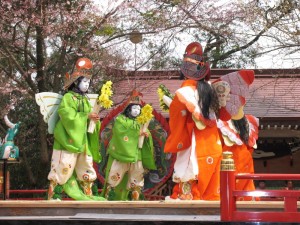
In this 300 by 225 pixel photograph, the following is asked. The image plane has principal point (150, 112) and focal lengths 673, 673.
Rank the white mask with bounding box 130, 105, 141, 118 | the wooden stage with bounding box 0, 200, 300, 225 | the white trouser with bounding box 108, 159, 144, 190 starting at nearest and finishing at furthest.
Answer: the wooden stage with bounding box 0, 200, 300, 225 < the white trouser with bounding box 108, 159, 144, 190 < the white mask with bounding box 130, 105, 141, 118

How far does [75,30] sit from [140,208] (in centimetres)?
633

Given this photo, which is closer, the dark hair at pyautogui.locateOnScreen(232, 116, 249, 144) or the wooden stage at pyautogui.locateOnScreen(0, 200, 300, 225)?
the wooden stage at pyautogui.locateOnScreen(0, 200, 300, 225)

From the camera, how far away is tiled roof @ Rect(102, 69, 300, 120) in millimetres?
14977

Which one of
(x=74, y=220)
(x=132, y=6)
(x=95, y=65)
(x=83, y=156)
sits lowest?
(x=74, y=220)

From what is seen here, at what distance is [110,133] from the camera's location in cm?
1257

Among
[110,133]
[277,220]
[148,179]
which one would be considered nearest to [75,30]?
[110,133]

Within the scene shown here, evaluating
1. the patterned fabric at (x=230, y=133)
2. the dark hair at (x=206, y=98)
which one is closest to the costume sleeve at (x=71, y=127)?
the dark hair at (x=206, y=98)

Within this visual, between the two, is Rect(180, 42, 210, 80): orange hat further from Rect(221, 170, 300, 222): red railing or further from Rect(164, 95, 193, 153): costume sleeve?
Rect(221, 170, 300, 222): red railing

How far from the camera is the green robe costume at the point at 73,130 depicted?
9.77m

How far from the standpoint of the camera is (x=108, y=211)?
7930 millimetres

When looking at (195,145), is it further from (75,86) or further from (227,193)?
(227,193)

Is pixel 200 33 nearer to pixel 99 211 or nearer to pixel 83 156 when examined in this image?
pixel 83 156

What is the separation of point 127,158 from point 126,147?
0.17 m

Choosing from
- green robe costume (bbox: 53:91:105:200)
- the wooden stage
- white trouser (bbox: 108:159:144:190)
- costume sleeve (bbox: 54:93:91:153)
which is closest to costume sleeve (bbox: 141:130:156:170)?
white trouser (bbox: 108:159:144:190)
